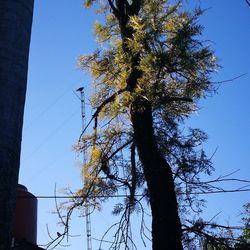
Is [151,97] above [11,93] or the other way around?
above

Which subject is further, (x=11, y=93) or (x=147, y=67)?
(x=147, y=67)

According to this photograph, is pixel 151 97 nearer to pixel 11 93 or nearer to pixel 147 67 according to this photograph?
pixel 147 67

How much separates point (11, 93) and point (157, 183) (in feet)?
19.5

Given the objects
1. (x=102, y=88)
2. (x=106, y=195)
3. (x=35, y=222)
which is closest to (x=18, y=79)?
(x=106, y=195)

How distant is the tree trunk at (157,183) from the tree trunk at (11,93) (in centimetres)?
552

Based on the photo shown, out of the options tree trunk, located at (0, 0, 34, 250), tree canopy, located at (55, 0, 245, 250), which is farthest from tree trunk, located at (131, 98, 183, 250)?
tree trunk, located at (0, 0, 34, 250)

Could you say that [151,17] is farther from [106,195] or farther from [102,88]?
[106,195]

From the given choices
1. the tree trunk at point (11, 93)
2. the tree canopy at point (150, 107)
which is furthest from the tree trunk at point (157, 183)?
the tree trunk at point (11, 93)

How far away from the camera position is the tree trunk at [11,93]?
1608 millimetres

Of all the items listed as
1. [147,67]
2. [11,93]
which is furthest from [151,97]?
[11,93]

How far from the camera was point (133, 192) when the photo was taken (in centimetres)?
837

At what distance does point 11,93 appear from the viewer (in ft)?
5.62

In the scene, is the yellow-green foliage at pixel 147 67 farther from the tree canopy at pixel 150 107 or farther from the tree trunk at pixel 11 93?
the tree trunk at pixel 11 93

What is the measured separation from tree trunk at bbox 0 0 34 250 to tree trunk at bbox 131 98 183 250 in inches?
217
